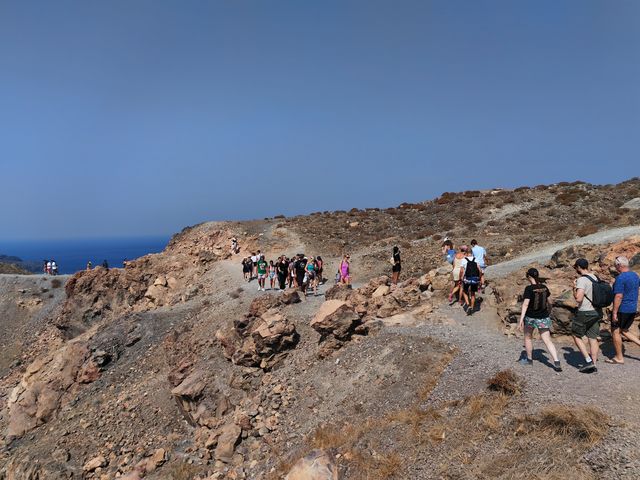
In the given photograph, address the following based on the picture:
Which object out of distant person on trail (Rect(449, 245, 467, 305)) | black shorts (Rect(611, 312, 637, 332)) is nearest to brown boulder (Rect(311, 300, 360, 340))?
distant person on trail (Rect(449, 245, 467, 305))

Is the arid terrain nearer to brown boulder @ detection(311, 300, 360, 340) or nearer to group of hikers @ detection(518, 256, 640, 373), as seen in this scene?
A: brown boulder @ detection(311, 300, 360, 340)

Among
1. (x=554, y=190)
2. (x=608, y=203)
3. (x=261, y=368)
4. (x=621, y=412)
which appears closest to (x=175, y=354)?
(x=261, y=368)

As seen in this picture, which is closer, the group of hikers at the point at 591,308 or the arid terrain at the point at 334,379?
the arid terrain at the point at 334,379

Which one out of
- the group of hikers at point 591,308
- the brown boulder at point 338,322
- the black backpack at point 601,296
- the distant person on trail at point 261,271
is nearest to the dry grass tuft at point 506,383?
the group of hikers at point 591,308

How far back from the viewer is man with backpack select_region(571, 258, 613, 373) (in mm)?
9953

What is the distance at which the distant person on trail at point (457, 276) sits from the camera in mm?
16859

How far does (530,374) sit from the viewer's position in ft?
35.3

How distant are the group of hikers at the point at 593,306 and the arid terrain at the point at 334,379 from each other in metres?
0.70

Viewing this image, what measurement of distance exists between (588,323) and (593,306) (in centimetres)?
47

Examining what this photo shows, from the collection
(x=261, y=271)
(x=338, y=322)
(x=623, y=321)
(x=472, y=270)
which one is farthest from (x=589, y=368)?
(x=261, y=271)

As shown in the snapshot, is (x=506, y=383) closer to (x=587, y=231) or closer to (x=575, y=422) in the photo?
(x=575, y=422)

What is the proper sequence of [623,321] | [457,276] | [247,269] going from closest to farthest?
[623,321]
[457,276]
[247,269]

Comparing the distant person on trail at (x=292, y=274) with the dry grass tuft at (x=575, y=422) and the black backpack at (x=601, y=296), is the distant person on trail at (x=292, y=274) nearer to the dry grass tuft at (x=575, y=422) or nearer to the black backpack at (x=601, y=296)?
the black backpack at (x=601, y=296)

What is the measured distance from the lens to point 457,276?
16.9m
